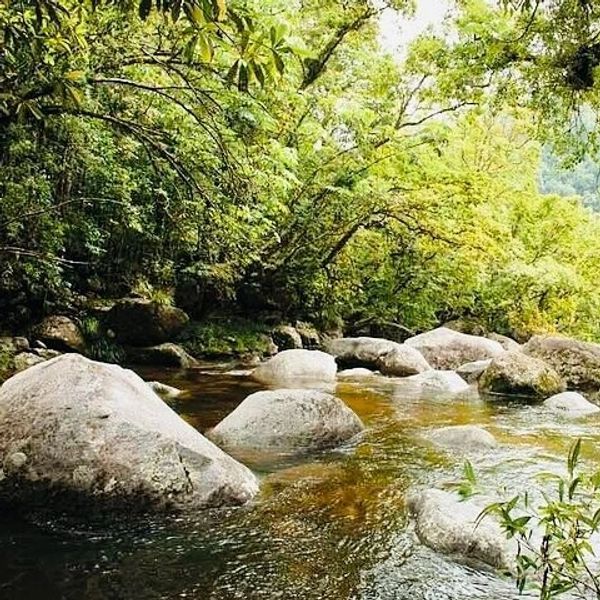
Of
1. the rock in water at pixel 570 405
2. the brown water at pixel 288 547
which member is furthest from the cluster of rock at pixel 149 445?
the rock in water at pixel 570 405

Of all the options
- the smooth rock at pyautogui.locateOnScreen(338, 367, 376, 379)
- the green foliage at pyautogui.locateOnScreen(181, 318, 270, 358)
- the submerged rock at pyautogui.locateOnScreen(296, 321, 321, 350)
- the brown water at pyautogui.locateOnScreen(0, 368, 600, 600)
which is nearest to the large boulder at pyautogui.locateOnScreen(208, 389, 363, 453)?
the brown water at pyautogui.locateOnScreen(0, 368, 600, 600)

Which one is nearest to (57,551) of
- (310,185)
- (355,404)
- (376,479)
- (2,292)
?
(376,479)

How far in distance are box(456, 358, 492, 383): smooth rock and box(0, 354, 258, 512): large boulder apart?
870 centimetres

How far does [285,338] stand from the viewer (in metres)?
17.2

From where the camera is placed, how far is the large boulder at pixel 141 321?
13509 mm

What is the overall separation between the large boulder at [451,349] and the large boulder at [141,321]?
5404 mm

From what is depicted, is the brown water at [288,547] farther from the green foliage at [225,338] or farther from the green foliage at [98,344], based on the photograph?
the green foliage at [225,338]

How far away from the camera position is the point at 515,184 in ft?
76.7

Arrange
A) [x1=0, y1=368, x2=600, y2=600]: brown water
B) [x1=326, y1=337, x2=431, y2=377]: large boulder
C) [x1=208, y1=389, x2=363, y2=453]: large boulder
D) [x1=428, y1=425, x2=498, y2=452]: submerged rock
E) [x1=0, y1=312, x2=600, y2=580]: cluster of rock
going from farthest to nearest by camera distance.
Answer: [x1=326, y1=337, x2=431, y2=377]: large boulder → [x1=428, y1=425, x2=498, y2=452]: submerged rock → [x1=208, y1=389, x2=363, y2=453]: large boulder → [x1=0, y1=312, x2=600, y2=580]: cluster of rock → [x1=0, y1=368, x2=600, y2=600]: brown water

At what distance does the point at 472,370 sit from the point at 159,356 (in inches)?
245

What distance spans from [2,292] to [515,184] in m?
17.6

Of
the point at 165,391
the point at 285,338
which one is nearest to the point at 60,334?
the point at 165,391

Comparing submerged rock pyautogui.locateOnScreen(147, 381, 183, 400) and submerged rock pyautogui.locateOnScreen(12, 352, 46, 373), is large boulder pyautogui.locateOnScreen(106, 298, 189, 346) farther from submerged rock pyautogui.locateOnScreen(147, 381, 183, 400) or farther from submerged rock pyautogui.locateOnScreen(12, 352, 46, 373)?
submerged rock pyautogui.locateOnScreen(147, 381, 183, 400)

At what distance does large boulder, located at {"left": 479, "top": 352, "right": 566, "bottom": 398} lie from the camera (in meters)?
11.5
